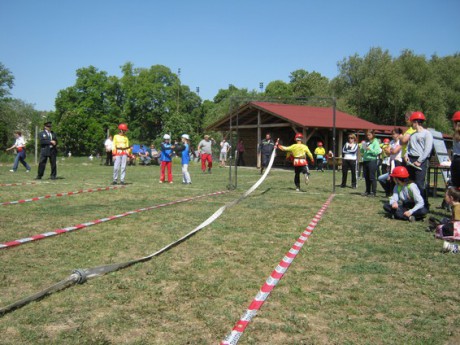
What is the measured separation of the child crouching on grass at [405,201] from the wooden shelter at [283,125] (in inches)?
712

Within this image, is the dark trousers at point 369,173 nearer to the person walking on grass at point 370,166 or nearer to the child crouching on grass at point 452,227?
the person walking on grass at point 370,166

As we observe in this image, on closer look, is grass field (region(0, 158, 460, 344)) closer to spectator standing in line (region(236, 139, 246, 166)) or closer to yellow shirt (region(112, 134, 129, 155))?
yellow shirt (region(112, 134, 129, 155))


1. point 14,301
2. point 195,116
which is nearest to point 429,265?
point 14,301

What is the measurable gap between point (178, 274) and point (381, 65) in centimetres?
5192

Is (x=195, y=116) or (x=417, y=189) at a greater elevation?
(x=195, y=116)

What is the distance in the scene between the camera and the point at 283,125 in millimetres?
27875

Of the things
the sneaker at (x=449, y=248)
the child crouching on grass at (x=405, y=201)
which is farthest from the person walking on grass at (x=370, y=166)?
the sneaker at (x=449, y=248)

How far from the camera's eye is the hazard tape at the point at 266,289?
10.1ft

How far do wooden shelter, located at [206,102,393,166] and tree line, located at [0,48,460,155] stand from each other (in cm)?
682

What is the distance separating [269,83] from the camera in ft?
267

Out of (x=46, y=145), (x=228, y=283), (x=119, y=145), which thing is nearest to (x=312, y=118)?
(x=119, y=145)

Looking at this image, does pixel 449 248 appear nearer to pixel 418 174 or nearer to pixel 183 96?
pixel 418 174

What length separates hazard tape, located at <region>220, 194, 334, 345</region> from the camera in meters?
3.06

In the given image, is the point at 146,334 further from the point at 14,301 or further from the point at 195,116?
the point at 195,116
